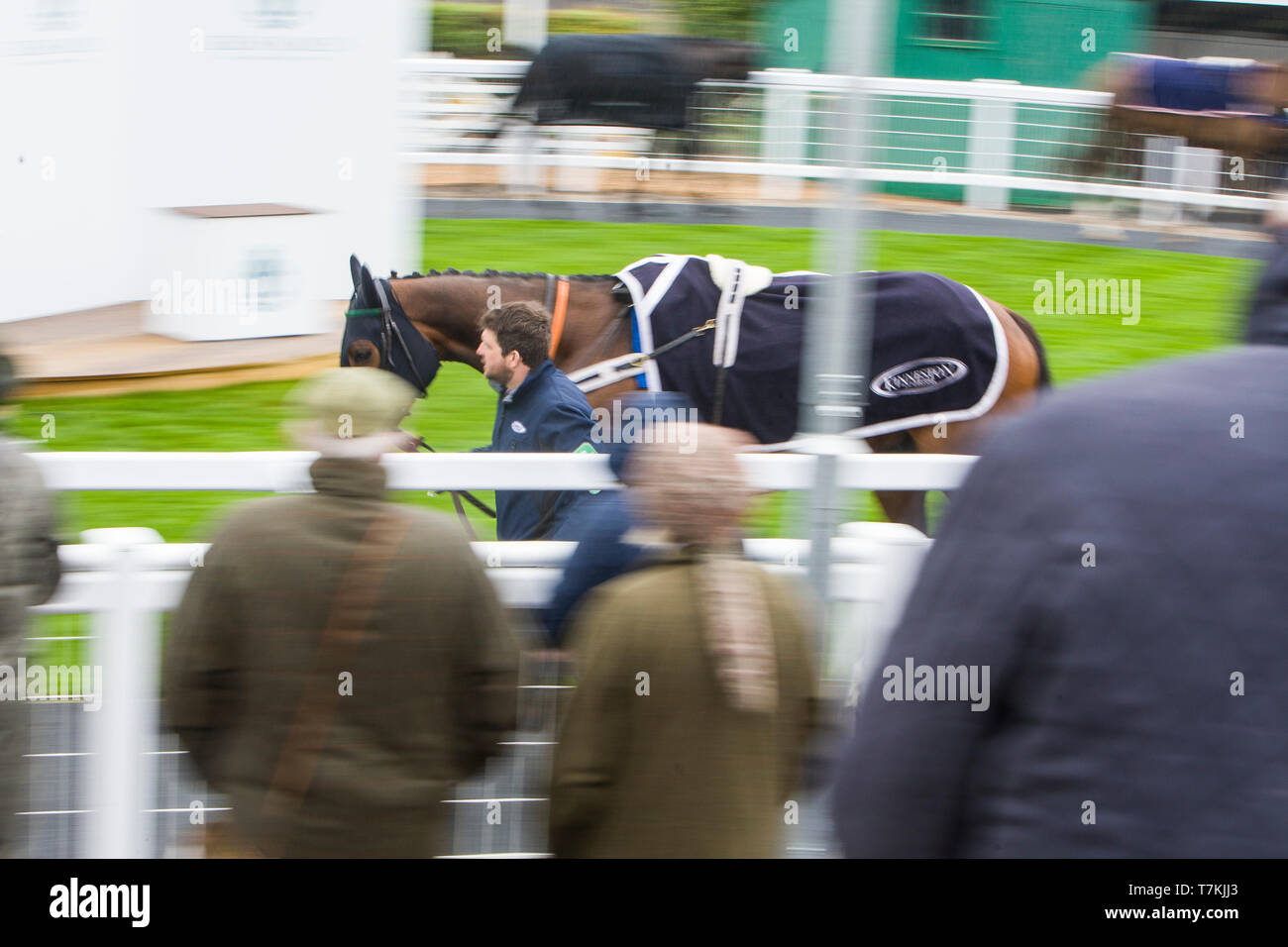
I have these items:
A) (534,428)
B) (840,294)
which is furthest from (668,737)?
(534,428)

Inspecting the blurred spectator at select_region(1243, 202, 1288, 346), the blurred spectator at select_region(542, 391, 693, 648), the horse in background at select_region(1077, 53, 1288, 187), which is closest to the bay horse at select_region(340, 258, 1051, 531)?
the blurred spectator at select_region(542, 391, 693, 648)

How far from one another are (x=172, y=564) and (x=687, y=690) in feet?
3.94

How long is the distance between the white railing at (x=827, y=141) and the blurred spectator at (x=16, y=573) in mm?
9259

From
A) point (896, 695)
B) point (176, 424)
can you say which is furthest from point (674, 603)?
point (176, 424)

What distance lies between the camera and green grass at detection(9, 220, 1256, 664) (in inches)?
A: 250

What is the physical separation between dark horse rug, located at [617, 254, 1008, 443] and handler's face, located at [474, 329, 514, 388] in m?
1.14

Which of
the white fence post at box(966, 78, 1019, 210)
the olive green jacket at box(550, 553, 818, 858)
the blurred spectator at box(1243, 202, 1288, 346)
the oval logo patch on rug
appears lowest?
the olive green jacket at box(550, 553, 818, 858)

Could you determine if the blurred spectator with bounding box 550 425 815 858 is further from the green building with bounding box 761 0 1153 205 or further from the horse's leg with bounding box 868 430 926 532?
the green building with bounding box 761 0 1153 205

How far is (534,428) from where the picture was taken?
4273 mm

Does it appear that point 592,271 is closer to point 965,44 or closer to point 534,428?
point 965,44

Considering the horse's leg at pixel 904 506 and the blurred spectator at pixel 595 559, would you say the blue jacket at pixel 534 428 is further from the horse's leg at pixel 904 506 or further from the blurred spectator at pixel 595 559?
the horse's leg at pixel 904 506

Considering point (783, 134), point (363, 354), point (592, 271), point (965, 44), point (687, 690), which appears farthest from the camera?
point (965, 44)

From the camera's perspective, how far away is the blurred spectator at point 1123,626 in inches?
49.8
